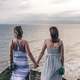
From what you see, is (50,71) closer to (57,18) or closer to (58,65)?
(58,65)

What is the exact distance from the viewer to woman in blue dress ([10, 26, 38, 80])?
2717 mm

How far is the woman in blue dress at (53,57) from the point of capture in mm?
2619

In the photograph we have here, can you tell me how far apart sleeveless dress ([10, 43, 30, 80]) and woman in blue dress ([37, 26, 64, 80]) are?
16 centimetres

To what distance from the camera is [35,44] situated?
2.71m

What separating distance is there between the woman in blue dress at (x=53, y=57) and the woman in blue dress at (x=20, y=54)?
145 mm

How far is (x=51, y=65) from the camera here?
2.65m

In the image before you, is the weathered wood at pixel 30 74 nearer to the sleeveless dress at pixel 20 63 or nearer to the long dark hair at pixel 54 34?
the sleeveless dress at pixel 20 63

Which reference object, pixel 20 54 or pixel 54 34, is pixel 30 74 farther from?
pixel 54 34

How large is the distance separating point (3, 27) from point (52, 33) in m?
0.51

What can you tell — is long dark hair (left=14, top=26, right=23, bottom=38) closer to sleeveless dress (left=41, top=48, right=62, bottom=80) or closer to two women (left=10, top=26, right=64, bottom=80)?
two women (left=10, top=26, right=64, bottom=80)

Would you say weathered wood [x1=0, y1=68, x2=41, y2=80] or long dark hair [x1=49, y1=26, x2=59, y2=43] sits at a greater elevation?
long dark hair [x1=49, y1=26, x2=59, y2=43]

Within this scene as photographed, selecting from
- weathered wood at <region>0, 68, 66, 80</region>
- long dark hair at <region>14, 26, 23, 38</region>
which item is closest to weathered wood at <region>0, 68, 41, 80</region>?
weathered wood at <region>0, 68, 66, 80</region>

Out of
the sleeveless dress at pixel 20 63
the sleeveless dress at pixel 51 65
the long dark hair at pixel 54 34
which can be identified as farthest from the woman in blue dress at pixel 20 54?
the long dark hair at pixel 54 34

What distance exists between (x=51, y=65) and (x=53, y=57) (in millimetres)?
86
